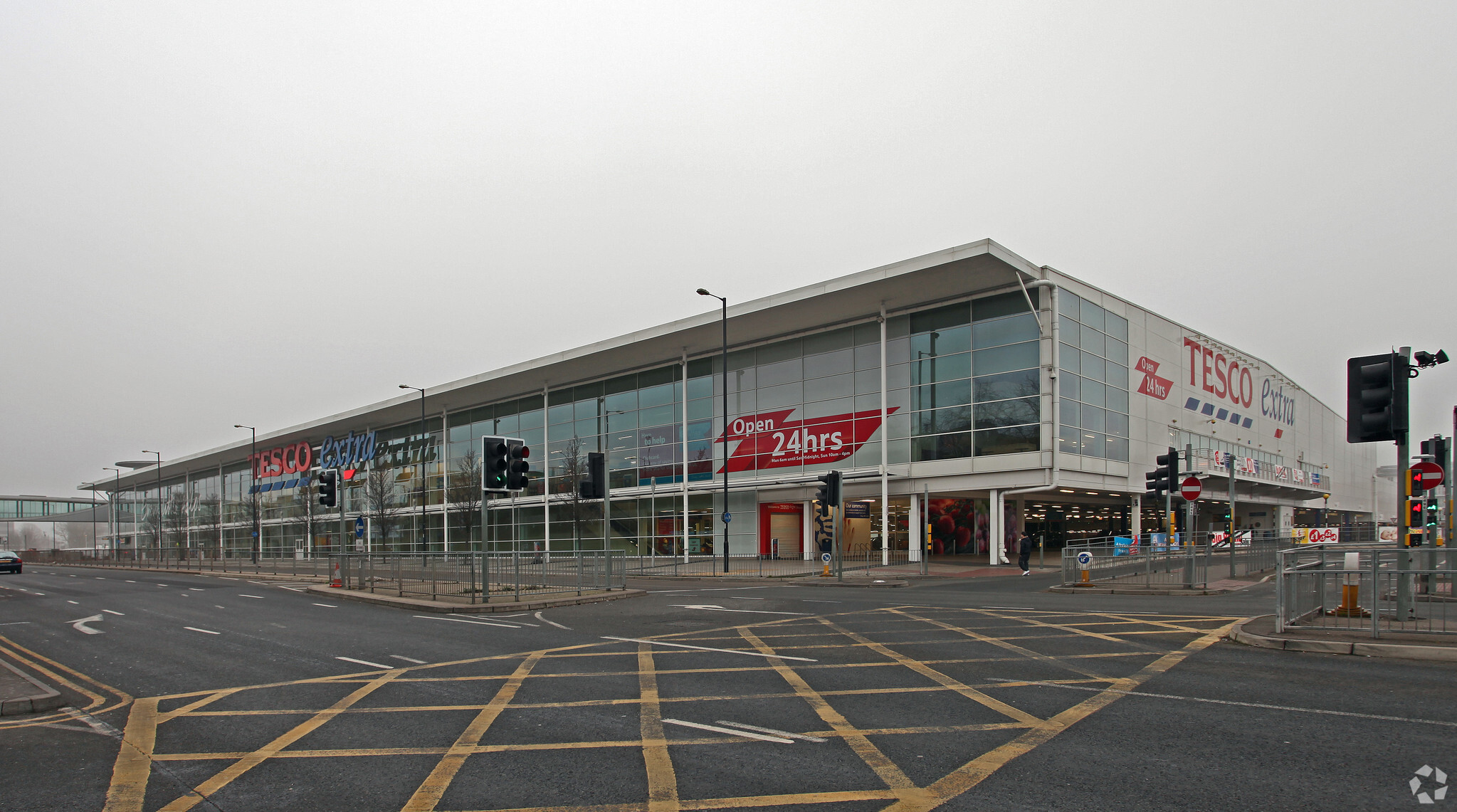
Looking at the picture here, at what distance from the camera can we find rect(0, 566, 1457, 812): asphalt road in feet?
18.1

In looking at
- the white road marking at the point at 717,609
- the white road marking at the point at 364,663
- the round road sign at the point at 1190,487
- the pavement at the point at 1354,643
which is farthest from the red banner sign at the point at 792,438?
the white road marking at the point at 364,663

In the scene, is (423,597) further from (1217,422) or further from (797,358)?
(1217,422)

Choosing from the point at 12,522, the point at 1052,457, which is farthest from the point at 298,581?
the point at 12,522

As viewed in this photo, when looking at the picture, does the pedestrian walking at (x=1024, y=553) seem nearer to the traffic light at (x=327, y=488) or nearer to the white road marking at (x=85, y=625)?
the traffic light at (x=327, y=488)

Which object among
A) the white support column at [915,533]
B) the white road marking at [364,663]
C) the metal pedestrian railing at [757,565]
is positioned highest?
the white road marking at [364,663]

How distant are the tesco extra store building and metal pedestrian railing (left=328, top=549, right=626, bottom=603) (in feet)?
4.70

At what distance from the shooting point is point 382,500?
59625 mm

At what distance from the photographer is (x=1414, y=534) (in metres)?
16.2

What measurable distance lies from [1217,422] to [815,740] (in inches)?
2048

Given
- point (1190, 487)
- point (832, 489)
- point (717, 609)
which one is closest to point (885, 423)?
point (832, 489)

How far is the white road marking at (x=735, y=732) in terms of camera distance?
6.66 m

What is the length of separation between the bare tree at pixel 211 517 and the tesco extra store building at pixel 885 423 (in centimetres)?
1816

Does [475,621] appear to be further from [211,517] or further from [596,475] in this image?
[211,517]

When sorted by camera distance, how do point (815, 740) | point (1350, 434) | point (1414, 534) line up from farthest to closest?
point (1414, 534), point (1350, 434), point (815, 740)
